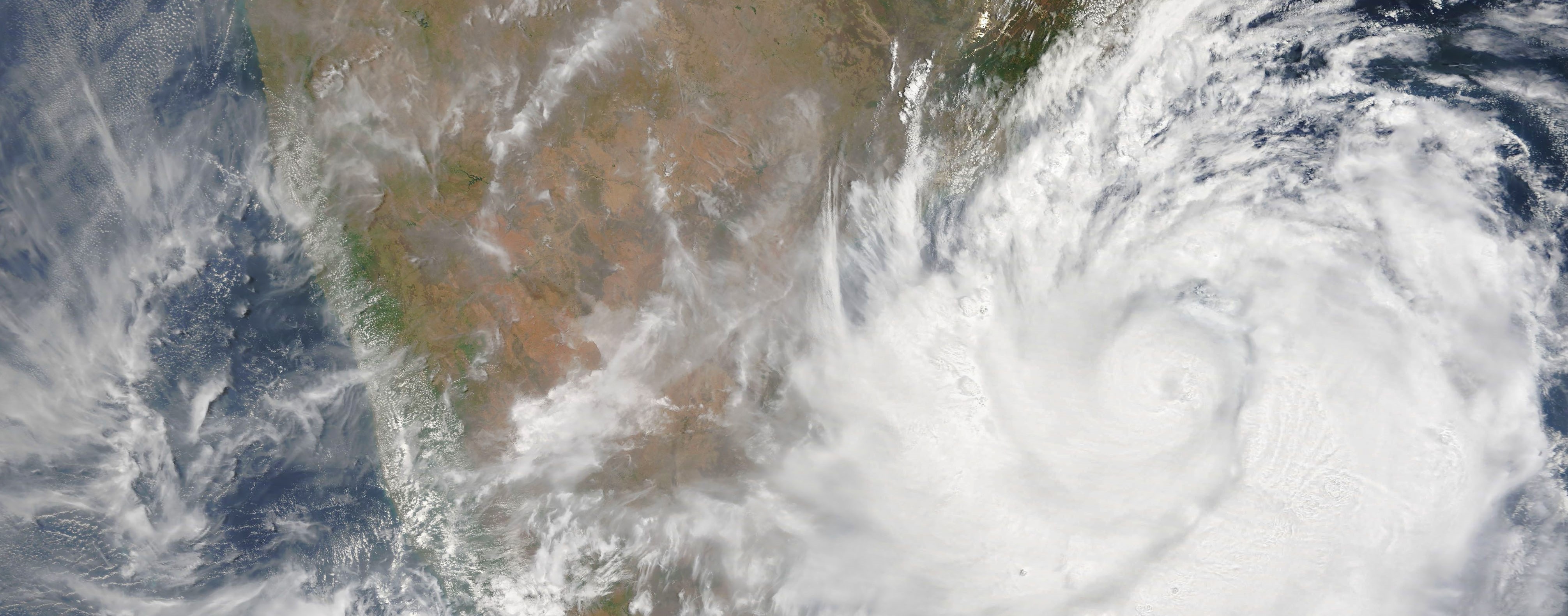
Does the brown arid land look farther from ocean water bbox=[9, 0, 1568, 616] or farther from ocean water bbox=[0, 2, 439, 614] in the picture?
ocean water bbox=[0, 2, 439, 614]

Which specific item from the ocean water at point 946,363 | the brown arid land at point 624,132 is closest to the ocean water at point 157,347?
the ocean water at point 946,363

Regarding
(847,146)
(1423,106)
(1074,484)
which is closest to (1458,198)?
(1423,106)

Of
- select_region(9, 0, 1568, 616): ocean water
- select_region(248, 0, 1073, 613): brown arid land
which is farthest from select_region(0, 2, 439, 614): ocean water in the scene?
select_region(248, 0, 1073, 613): brown arid land

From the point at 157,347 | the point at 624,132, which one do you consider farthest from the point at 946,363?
the point at 157,347

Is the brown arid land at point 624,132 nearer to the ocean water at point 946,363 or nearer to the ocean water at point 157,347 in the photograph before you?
the ocean water at point 946,363

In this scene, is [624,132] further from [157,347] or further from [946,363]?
[157,347]
